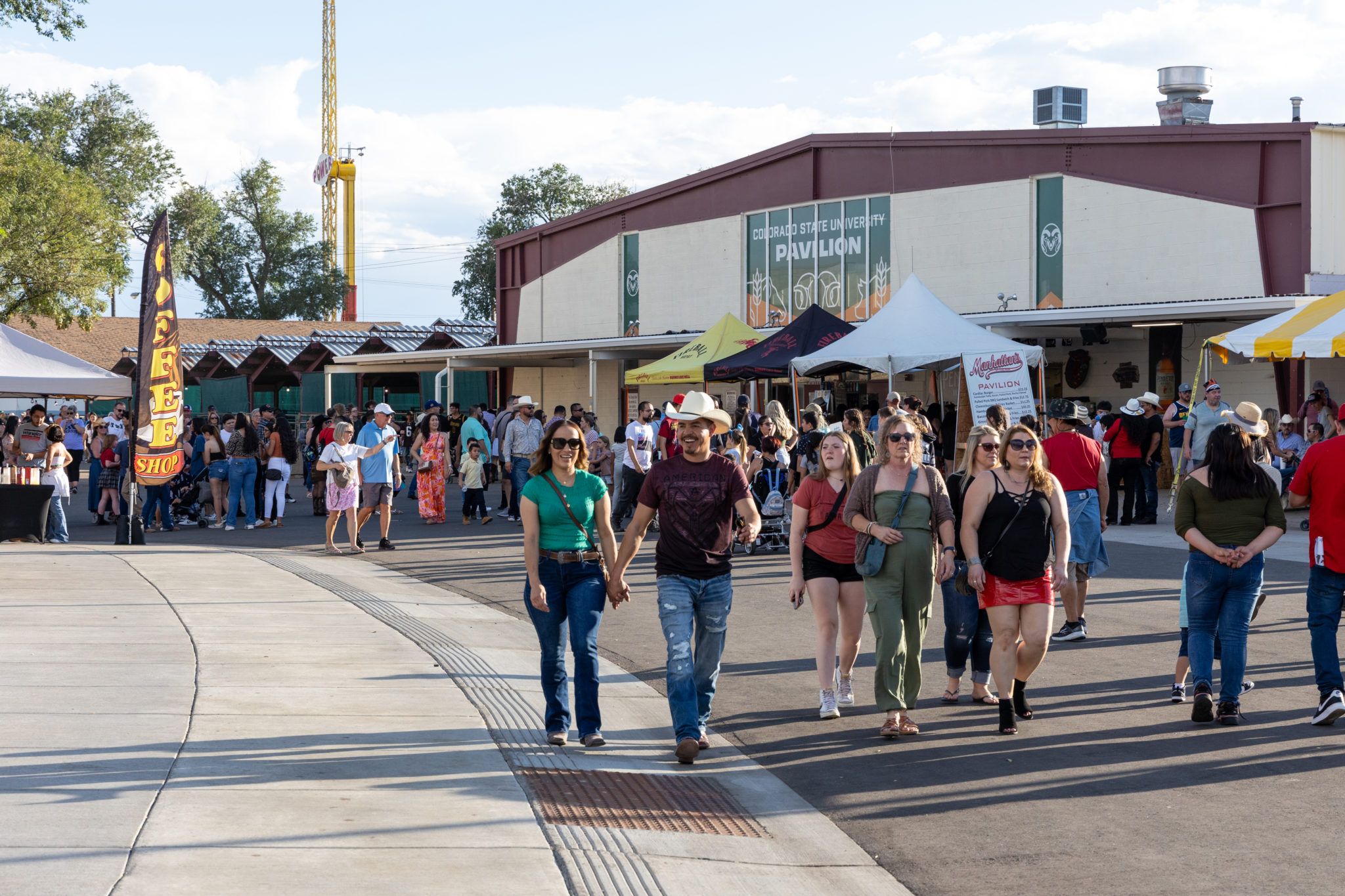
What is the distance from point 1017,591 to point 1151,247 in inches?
709

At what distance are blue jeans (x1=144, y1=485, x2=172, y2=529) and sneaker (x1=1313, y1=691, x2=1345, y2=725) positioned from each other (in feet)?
52.5

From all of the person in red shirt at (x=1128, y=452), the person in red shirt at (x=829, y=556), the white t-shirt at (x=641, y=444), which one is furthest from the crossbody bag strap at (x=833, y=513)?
the person in red shirt at (x=1128, y=452)

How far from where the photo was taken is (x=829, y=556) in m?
7.44

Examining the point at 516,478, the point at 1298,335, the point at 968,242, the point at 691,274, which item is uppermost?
the point at 691,274

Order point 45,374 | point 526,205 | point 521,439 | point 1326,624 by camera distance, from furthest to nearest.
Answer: point 526,205, point 521,439, point 45,374, point 1326,624

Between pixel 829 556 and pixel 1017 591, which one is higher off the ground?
pixel 829 556

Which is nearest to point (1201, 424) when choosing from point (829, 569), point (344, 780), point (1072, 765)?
point (829, 569)

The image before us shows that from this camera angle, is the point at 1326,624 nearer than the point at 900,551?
No

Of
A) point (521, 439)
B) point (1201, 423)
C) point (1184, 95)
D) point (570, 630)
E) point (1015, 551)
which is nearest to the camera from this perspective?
point (570, 630)

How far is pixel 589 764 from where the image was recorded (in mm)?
6441

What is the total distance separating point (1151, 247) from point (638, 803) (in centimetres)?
2008

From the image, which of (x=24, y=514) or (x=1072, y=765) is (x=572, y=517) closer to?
(x=1072, y=765)

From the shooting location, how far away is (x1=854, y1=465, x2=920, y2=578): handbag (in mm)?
7066

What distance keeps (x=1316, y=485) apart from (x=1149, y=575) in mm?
6213
